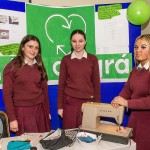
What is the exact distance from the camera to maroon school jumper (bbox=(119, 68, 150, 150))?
6.24 ft

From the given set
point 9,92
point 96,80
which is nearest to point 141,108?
point 96,80

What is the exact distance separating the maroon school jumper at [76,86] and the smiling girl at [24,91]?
26cm

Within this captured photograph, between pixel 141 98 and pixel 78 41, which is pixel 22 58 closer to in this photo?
pixel 78 41

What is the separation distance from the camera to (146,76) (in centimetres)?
199

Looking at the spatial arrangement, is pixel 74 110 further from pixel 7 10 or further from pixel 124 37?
pixel 7 10

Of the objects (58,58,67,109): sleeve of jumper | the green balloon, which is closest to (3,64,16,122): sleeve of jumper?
(58,58,67,109): sleeve of jumper

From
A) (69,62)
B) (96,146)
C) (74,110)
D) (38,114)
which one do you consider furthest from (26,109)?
(96,146)

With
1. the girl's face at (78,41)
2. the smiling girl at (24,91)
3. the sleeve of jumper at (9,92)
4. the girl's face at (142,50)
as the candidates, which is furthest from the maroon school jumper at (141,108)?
the sleeve of jumper at (9,92)

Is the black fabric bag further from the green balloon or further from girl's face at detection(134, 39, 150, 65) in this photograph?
the green balloon

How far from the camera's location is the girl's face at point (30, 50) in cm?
229

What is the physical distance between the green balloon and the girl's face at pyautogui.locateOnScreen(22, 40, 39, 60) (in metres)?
1.06

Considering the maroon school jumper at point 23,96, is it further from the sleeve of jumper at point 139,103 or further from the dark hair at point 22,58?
the sleeve of jumper at point 139,103

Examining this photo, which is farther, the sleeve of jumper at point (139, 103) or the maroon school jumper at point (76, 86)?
the maroon school jumper at point (76, 86)

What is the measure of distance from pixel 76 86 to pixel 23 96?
540 mm
